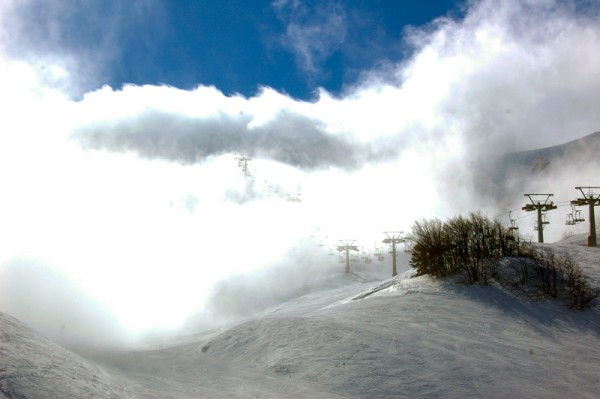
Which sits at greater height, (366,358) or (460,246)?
(460,246)

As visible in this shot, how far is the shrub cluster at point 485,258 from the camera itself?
1725 cm

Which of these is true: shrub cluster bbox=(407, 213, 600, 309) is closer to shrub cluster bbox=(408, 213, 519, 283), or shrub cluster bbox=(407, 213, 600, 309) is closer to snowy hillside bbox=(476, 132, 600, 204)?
shrub cluster bbox=(408, 213, 519, 283)

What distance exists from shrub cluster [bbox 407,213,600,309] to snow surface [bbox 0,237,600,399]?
3.30 feet

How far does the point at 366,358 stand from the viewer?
10.7 meters

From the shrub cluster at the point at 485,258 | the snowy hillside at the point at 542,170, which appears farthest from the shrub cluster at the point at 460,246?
the snowy hillside at the point at 542,170

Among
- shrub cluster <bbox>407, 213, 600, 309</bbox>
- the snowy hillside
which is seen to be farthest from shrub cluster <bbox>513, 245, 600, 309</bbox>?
the snowy hillside

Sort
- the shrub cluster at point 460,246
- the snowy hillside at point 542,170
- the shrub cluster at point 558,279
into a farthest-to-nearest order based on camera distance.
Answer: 1. the snowy hillside at point 542,170
2. the shrub cluster at point 460,246
3. the shrub cluster at point 558,279

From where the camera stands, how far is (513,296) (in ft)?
55.0

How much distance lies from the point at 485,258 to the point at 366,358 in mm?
10901

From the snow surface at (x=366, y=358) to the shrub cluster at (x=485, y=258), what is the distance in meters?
1.00

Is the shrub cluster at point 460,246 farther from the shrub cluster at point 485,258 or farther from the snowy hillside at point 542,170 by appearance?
the snowy hillside at point 542,170

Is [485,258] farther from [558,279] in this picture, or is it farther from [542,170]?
[542,170]

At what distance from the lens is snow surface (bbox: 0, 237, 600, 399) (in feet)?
27.5

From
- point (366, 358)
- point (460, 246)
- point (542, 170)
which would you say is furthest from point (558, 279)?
point (542, 170)
